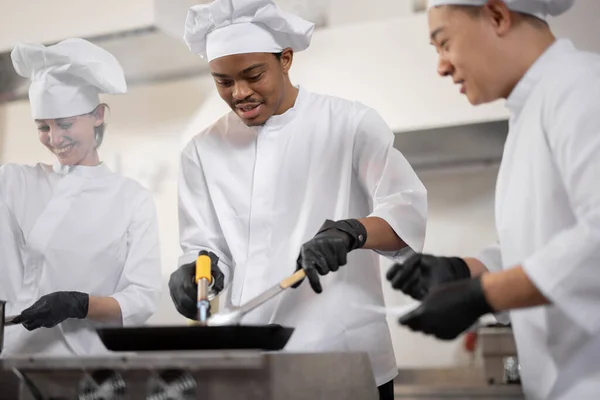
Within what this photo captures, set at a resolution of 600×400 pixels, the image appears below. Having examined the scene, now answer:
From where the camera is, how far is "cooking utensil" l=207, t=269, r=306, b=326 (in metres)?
1.46

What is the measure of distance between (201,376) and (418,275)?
0.40m

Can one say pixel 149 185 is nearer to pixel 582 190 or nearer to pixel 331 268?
pixel 331 268

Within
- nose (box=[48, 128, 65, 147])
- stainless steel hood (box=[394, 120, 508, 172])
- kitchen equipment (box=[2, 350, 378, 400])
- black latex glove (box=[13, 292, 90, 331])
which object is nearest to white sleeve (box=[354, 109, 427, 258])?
kitchen equipment (box=[2, 350, 378, 400])

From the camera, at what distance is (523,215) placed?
1.27 meters

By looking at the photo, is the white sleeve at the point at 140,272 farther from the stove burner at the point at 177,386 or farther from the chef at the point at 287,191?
the stove burner at the point at 177,386

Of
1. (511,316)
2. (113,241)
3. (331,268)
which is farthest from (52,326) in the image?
(511,316)

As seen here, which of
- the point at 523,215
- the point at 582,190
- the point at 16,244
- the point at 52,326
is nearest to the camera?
the point at 582,190

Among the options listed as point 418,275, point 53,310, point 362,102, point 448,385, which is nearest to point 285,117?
point 362,102

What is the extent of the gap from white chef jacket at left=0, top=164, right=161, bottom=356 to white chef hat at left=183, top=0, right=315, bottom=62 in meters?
0.63

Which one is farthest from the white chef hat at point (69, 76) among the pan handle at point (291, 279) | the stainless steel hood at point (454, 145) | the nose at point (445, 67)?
the nose at point (445, 67)

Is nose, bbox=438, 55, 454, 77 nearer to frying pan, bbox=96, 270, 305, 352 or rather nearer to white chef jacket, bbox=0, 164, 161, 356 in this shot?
frying pan, bbox=96, 270, 305, 352

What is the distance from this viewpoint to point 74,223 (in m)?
2.21

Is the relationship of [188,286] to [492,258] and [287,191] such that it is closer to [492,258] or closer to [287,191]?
[287,191]

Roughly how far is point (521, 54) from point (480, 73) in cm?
7
